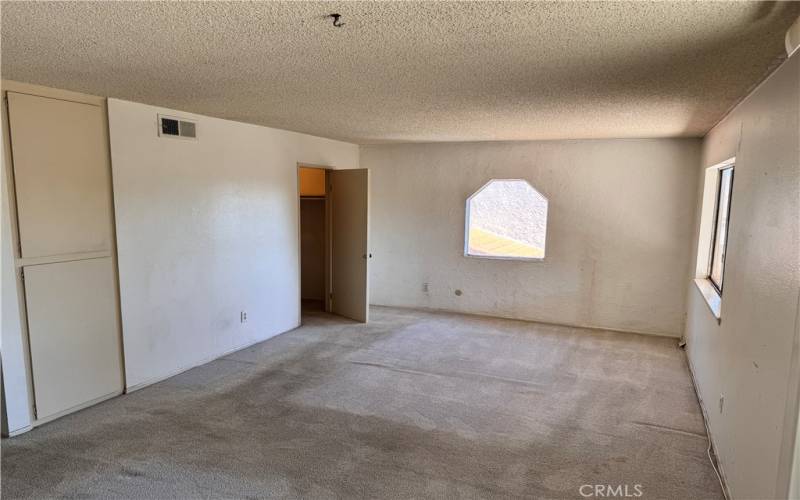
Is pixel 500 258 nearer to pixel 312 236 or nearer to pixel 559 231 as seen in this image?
pixel 559 231

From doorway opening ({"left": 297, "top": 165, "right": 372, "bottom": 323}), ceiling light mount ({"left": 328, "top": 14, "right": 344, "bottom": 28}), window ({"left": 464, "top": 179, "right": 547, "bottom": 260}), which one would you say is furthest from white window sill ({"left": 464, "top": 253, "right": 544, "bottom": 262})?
ceiling light mount ({"left": 328, "top": 14, "right": 344, "bottom": 28})

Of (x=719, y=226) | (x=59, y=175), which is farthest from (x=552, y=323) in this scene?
A: (x=59, y=175)

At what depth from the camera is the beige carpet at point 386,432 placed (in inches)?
98.6

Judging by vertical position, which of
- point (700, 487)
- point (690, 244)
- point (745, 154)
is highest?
point (745, 154)

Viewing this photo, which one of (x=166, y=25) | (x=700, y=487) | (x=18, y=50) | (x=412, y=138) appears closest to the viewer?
(x=166, y=25)

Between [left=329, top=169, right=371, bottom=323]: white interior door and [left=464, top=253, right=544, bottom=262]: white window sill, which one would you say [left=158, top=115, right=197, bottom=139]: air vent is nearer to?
[left=329, top=169, right=371, bottom=323]: white interior door

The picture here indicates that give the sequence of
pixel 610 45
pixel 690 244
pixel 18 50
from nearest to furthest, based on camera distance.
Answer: pixel 610 45, pixel 18 50, pixel 690 244

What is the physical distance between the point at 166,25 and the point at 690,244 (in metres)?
5.24

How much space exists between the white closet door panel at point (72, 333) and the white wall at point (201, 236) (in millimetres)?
127

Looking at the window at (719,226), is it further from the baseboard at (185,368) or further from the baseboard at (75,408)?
the baseboard at (75,408)

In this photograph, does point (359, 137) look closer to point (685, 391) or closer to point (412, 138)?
point (412, 138)

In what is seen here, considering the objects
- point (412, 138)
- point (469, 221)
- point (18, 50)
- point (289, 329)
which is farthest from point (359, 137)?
point (18, 50)

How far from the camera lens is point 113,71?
8.56 feet

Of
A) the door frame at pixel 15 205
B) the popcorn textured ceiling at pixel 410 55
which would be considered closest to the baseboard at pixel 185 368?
the door frame at pixel 15 205
